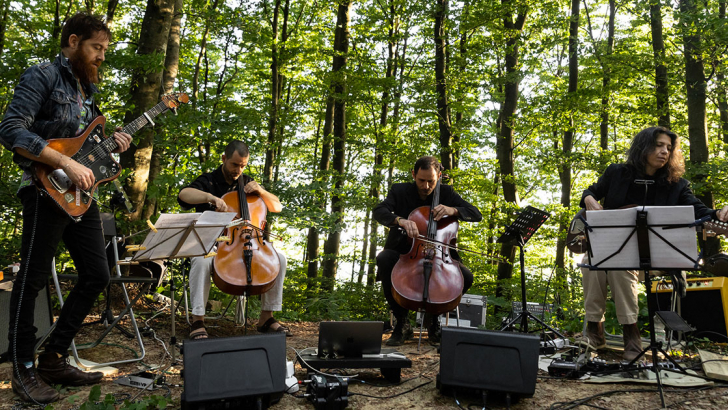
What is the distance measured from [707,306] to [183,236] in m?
4.57

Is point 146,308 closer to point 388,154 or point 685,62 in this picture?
point 388,154

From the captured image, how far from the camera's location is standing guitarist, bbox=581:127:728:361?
11.8ft

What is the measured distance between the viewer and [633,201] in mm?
3746

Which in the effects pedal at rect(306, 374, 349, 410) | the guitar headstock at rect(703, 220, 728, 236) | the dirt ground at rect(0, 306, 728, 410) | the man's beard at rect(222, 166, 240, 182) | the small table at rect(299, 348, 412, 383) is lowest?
the dirt ground at rect(0, 306, 728, 410)

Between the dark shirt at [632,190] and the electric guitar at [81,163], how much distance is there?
3.27 meters

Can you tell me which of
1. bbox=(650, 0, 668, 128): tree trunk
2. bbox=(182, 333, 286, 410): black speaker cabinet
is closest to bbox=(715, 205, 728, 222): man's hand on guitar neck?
bbox=(182, 333, 286, 410): black speaker cabinet

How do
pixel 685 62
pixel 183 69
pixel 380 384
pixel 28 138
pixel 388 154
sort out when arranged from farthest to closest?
pixel 183 69 < pixel 388 154 < pixel 685 62 < pixel 380 384 < pixel 28 138

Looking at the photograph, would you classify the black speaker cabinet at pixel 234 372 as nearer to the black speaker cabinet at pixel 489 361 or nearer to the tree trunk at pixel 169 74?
the black speaker cabinet at pixel 489 361

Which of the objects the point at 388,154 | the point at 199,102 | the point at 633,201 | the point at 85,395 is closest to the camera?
the point at 85,395

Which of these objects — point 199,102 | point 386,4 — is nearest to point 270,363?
point 199,102

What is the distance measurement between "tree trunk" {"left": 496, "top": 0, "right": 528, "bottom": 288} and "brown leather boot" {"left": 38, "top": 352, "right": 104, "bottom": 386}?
241 inches

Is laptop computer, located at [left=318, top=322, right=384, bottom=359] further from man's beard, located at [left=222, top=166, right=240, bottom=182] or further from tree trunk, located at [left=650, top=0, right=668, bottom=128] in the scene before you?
tree trunk, located at [left=650, top=0, right=668, bottom=128]

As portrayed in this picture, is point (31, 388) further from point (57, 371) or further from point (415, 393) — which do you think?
point (415, 393)

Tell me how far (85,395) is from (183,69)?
31.2 feet
